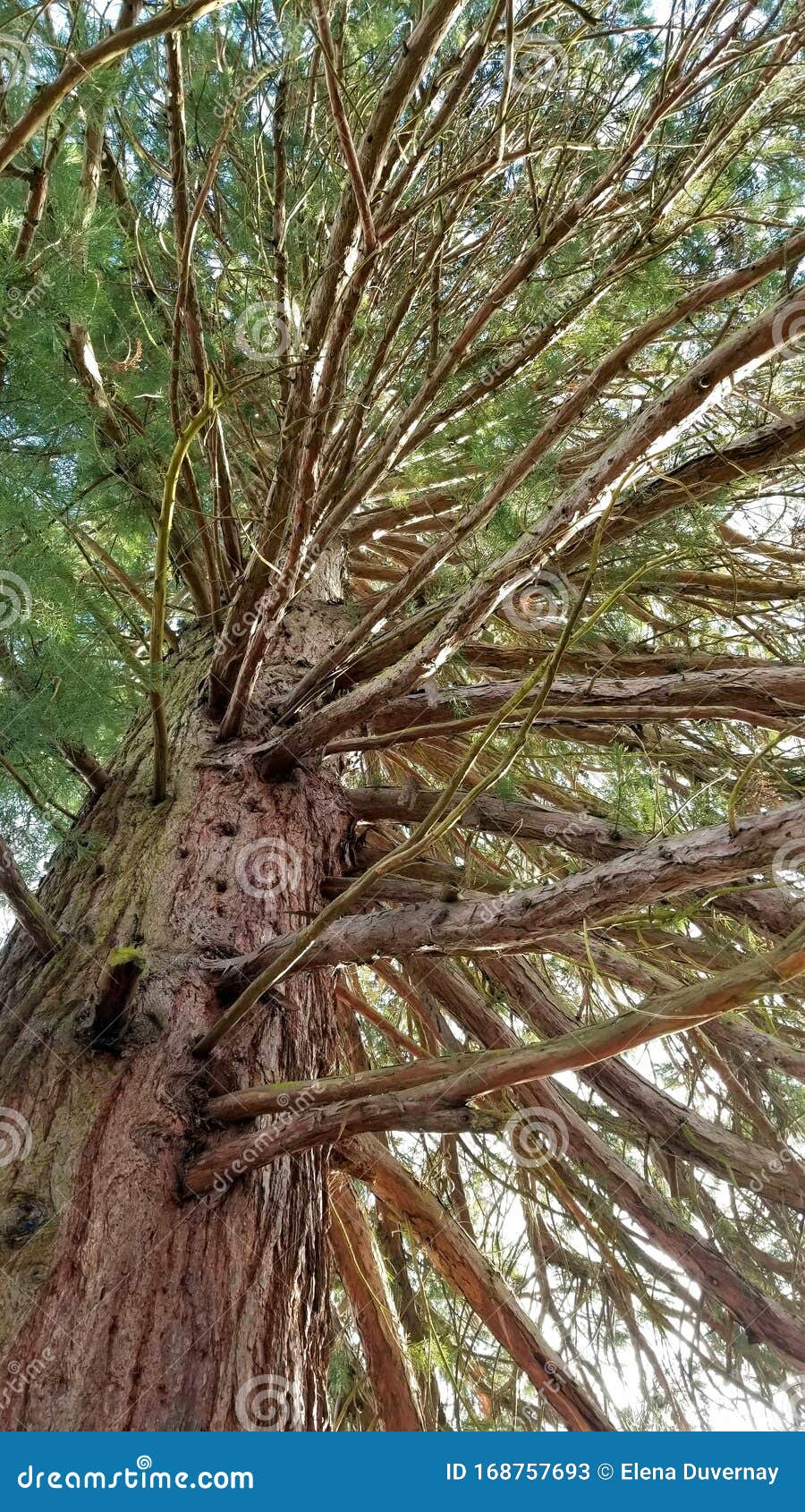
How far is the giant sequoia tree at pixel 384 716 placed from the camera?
1.38 meters

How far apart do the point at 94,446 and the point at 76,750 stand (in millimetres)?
634

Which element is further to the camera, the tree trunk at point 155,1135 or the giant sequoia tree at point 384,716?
the giant sequoia tree at point 384,716

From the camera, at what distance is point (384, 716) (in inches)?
92.1

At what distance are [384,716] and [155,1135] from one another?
114 centimetres

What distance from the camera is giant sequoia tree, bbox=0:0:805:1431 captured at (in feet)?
4.53

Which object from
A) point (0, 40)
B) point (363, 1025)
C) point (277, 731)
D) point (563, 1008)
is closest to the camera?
point (0, 40)

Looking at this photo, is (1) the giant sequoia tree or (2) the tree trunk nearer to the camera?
(2) the tree trunk

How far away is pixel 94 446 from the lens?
1856 millimetres

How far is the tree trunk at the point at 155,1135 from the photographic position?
1247mm

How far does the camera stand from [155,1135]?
1478mm

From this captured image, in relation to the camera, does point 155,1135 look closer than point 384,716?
Yes

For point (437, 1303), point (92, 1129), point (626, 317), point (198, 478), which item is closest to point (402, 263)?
point (626, 317)

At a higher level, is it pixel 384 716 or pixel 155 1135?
pixel 384 716

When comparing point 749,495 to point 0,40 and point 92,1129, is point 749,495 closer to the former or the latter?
point 0,40
